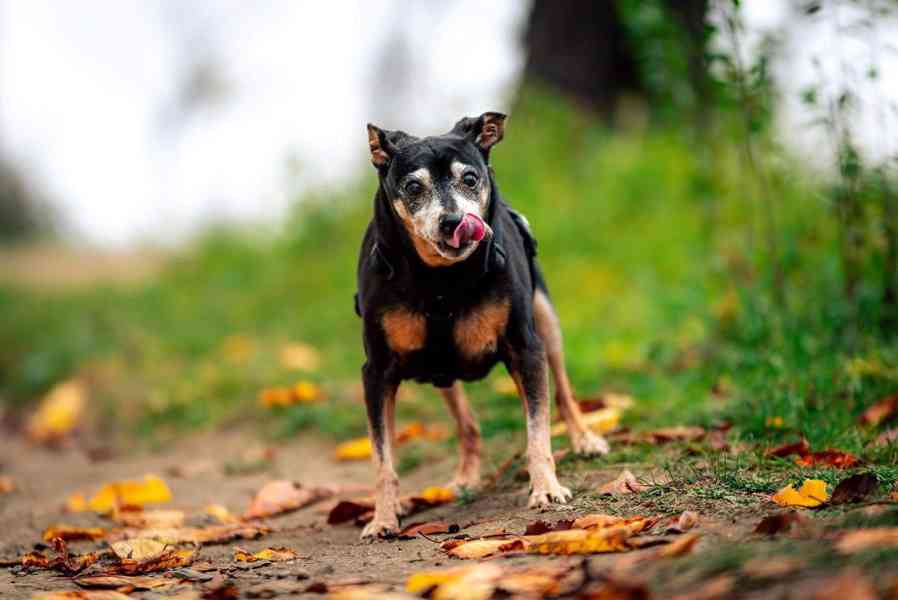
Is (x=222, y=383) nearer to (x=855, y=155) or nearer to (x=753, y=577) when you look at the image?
(x=855, y=155)

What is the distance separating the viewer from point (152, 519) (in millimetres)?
4777

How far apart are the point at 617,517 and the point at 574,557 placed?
0.45m

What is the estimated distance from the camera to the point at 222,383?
829 centimetres

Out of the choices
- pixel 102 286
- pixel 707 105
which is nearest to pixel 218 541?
pixel 707 105

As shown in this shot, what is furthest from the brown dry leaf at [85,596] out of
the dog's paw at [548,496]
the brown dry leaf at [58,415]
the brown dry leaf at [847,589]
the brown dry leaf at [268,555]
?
the brown dry leaf at [58,415]

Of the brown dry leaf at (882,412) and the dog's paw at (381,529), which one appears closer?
the dog's paw at (381,529)

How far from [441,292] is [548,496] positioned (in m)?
0.92

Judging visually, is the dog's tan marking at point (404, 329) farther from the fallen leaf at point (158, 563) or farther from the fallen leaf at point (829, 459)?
the fallen leaf at point (829, 459)

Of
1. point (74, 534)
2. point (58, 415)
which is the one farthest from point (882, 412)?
point (58, 415)

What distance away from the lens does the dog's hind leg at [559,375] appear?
4.83 meters

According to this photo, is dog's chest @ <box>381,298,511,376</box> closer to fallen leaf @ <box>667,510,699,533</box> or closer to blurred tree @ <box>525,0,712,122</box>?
fallen leaf @ <box>667,510,699,533</box>

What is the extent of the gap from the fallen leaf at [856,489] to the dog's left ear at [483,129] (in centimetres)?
196

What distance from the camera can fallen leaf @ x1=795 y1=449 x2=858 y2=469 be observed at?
3.91m

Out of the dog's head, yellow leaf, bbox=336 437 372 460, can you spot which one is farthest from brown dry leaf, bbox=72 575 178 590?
yellow leaf, bbox=336 437 372 460
